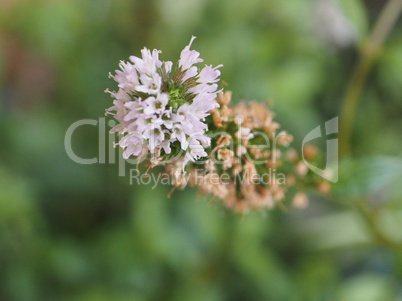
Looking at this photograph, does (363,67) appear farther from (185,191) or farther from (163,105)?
(163,105)

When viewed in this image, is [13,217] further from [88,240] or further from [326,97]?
[326,97]

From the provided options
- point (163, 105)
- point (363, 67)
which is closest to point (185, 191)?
point (363, 67)

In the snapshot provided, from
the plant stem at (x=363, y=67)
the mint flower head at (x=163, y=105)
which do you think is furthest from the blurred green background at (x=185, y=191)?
the mint flower head at (x=163, y=105)

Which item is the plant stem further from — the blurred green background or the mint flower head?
the mint flower head

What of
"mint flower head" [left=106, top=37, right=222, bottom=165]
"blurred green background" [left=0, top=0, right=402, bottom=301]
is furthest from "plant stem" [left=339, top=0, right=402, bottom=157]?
"mint flower head" [left=106, top=37, right=222, bottom=165]

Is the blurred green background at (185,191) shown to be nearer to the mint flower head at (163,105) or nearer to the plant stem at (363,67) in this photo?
the plant stem at (363,67)
